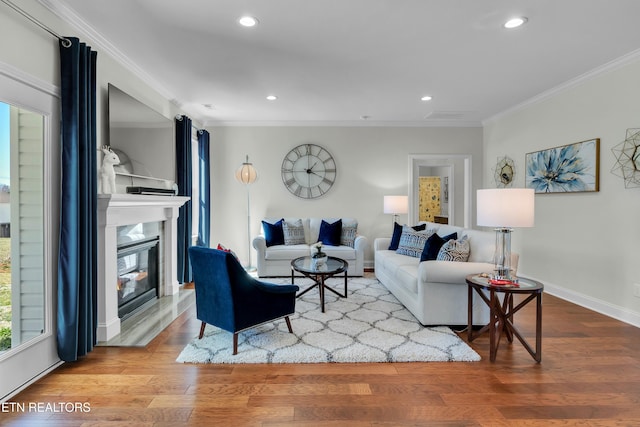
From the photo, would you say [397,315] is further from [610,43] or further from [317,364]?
[610,43]

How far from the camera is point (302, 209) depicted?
19.6 ft

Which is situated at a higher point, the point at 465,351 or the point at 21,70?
the point at 21,70

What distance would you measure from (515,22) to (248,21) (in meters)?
2.08

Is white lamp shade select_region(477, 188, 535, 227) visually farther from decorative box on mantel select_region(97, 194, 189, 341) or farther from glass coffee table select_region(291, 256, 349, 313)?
decorative box on mantel select_region(97, 194, 189, 341)

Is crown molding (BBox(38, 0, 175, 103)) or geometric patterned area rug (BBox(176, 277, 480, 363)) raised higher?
crown molding (BBox(38, 0, 175, 103))

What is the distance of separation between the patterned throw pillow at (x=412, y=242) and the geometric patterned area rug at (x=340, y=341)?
886 mm

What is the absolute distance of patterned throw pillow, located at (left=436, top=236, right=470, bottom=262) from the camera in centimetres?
327

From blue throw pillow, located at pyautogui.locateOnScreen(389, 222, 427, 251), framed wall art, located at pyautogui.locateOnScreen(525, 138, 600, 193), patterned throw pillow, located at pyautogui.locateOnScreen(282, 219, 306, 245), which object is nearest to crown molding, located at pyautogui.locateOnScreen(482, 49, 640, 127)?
framed wall art, located at pyautogui.locateOnScreen(525, 138, 600, 193)

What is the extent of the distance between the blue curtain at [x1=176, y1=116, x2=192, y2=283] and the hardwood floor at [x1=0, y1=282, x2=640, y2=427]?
198 cm

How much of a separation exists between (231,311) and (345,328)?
1.09 metres

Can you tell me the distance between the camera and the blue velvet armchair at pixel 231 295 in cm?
257

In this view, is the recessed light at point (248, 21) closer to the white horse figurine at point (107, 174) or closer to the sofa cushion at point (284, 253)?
the white horse figurine at point (107, 174)

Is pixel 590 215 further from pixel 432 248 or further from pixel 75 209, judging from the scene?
pixel 75 209

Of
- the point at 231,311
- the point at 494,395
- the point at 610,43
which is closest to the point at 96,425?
the point at 231,311
